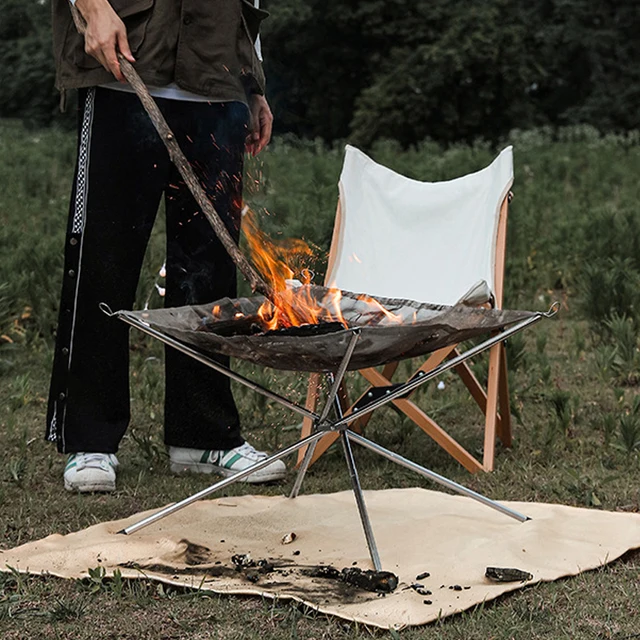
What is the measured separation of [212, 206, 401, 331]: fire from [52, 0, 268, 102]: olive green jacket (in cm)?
42

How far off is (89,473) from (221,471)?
1.34 ft

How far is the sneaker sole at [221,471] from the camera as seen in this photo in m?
3.38

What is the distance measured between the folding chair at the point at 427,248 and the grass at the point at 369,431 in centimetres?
22

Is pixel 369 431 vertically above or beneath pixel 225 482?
beneath

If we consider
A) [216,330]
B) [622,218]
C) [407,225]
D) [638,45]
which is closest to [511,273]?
[622,218]

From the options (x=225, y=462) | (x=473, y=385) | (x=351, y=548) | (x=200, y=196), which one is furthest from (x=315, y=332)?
(x=473, y=385)

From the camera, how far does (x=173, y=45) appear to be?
10.1 feet

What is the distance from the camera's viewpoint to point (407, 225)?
3.96 meters

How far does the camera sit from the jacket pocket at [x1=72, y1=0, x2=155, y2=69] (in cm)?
304

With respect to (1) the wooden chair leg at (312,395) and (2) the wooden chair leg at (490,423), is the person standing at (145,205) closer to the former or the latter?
(1) the wooden chair leg at (312,395)

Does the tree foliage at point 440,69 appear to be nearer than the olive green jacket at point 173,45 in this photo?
No

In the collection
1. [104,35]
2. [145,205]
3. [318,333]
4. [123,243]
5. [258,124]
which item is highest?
[104,35]

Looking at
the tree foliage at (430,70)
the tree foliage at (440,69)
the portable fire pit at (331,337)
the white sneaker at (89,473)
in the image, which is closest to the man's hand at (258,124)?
the portable fire pit at (331,337)

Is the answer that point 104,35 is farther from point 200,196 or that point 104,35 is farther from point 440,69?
point 440,69
